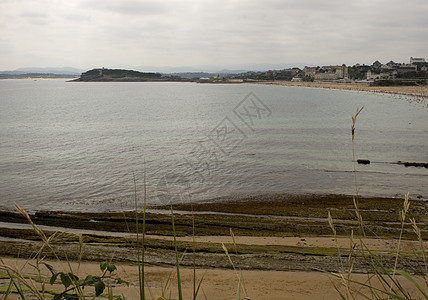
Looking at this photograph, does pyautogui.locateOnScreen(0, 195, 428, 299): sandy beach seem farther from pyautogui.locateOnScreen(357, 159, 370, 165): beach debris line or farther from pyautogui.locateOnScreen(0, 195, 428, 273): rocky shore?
pyautogui.locateOnScreen(357, 159, 370, 165): beach debris line

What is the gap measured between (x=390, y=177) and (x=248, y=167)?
714 centimetres

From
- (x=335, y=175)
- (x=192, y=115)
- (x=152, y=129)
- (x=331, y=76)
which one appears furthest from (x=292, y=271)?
(x=331, y=76)

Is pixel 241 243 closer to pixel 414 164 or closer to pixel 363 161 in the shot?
pixel 363 161

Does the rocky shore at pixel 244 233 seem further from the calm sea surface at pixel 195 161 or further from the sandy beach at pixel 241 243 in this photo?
the calm sea surface at pixel 195 161

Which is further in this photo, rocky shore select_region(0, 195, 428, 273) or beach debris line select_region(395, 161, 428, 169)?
beach debris line select_region(395, 161, 428, 169)

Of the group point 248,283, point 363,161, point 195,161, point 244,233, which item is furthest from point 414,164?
point 248,283

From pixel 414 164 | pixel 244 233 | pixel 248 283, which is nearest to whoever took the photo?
pixel 248 283

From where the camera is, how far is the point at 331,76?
184 meters

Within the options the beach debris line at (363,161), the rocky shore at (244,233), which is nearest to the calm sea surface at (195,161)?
the beach debris line at (363,161)

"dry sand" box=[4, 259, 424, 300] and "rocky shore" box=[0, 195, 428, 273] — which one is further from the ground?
"dry sand" box=[4, 259, 424, 300]

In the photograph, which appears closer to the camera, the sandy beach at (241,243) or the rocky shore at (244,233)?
the sandy beach at (241,243)

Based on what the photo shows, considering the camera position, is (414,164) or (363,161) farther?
(363,161)

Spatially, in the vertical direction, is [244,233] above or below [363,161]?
below

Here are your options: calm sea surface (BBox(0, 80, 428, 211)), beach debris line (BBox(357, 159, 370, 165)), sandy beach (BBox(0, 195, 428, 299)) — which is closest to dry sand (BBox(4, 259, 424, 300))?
sandy beach (BBox(0, 195, 428, 299))
